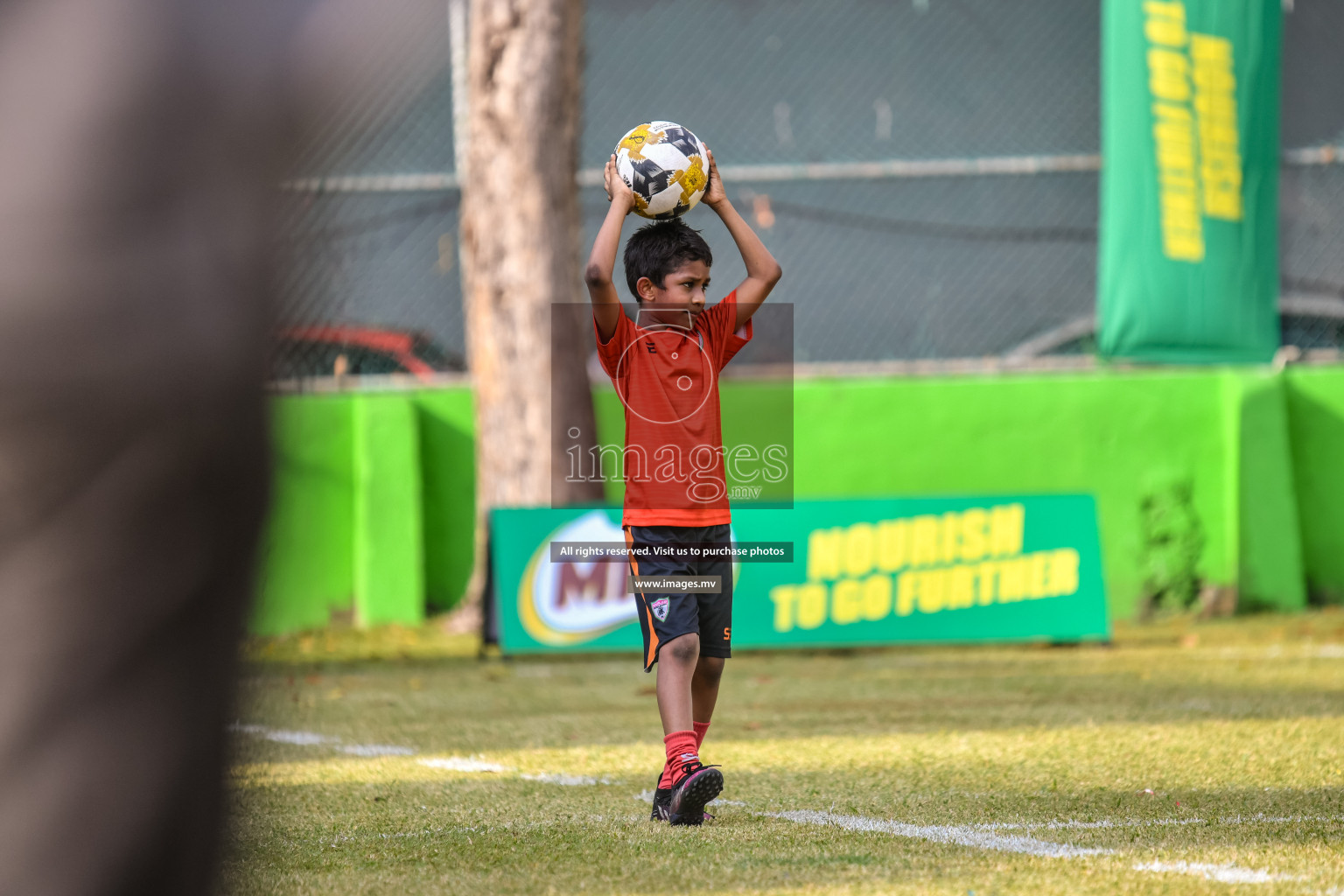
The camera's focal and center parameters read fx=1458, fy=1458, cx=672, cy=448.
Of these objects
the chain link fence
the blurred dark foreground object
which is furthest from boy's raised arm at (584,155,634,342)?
the chain link fence

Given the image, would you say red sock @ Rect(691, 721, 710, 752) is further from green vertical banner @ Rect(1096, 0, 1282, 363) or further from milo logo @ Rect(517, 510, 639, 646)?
green vertical banner @ Rect(1096, 0, 1282, 363)

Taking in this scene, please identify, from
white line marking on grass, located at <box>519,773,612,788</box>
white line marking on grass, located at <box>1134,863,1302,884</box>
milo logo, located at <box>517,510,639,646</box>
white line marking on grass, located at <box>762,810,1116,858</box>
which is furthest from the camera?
milo logo, located at <box>517,510,639,646</box>

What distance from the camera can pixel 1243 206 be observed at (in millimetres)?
9945

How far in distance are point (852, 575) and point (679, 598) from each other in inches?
186

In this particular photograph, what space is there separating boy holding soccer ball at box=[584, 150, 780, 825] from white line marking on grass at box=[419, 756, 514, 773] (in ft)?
2.91

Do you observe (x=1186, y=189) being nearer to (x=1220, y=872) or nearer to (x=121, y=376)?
(x=1220, y=872)

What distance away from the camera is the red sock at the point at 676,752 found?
3467 mm

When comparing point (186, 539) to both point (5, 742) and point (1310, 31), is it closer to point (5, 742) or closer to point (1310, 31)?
point (5, 742)

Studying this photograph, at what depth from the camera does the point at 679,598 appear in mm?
3607

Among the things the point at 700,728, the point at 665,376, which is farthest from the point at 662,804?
the point at 665,376

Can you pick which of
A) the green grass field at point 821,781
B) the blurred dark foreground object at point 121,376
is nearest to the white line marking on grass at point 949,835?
the green grass field at point 821,781

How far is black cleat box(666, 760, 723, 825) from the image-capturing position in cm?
331

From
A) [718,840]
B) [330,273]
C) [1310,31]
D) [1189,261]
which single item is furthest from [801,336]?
[330,273]

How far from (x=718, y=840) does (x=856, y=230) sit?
9.21 m
